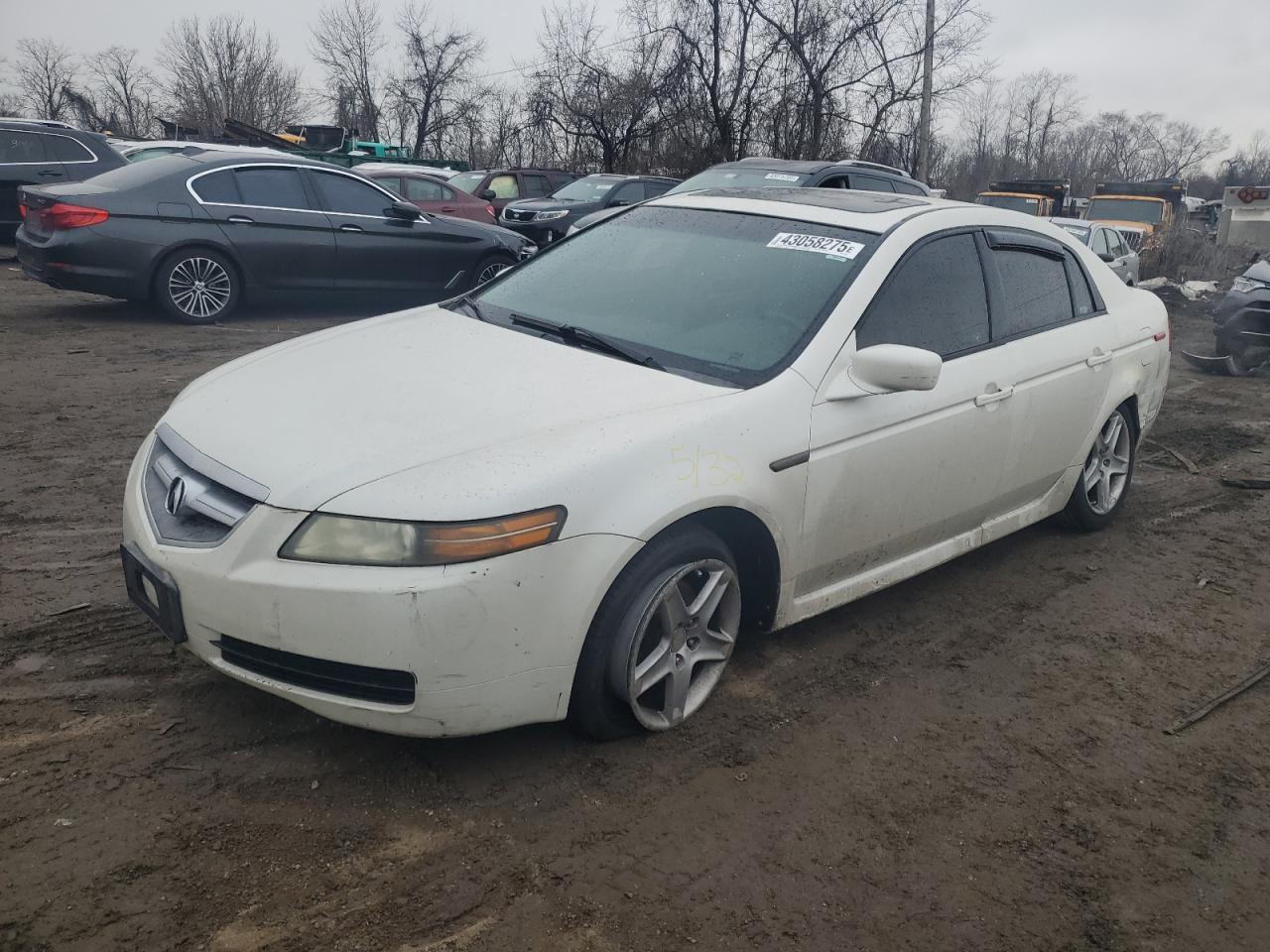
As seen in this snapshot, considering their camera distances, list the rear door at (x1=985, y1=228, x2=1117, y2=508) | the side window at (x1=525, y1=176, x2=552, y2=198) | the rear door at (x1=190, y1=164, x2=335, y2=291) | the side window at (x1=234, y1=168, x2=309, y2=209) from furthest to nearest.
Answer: the side window at (x1=525, y1=176, x2=552, y2=198)
the side window at (x1=234, y1=168, x2=309, y2=209)
the rear door at (x1=190, y1=164, x2=335, y2=291)
the rear door at (x1=985, y1=228, x2=1117, y2=508)

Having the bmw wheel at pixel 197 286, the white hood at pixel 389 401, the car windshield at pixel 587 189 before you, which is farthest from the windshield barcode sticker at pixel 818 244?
the car windshield at pixel 587 189

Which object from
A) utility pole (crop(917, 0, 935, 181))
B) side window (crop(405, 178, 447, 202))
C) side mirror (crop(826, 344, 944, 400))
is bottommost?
side mirror (crop(826, 344, 944, 400))

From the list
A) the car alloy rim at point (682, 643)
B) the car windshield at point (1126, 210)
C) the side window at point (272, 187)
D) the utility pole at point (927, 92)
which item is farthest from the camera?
the utility pole at point (927, 92)

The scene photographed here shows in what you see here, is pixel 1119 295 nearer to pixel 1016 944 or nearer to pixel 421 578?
pixel 1016 944

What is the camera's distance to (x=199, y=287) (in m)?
A: 9.42

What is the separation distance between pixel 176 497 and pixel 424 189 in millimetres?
12977

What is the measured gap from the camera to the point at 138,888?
8.05 feet

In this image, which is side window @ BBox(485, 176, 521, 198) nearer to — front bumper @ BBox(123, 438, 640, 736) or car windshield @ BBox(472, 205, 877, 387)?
car windshield @ BBox(472, 205, 877, 387)

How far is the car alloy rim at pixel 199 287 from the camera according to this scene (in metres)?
9.31

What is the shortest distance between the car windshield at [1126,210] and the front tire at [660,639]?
23.4m

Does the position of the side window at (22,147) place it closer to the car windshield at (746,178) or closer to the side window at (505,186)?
the car windshield at (746,178)

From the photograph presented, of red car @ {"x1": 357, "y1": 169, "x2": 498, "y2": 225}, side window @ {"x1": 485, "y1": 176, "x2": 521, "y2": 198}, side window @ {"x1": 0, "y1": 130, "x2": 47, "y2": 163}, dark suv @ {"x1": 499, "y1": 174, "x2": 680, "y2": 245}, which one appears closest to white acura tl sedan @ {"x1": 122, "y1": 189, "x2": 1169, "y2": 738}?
side window @ {"x1": 0, "y1": 130, "x2": 47, "y2": 163}

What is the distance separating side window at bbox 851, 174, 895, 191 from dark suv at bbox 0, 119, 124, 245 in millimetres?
8622

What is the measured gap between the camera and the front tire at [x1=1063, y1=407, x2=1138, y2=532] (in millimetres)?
5070
